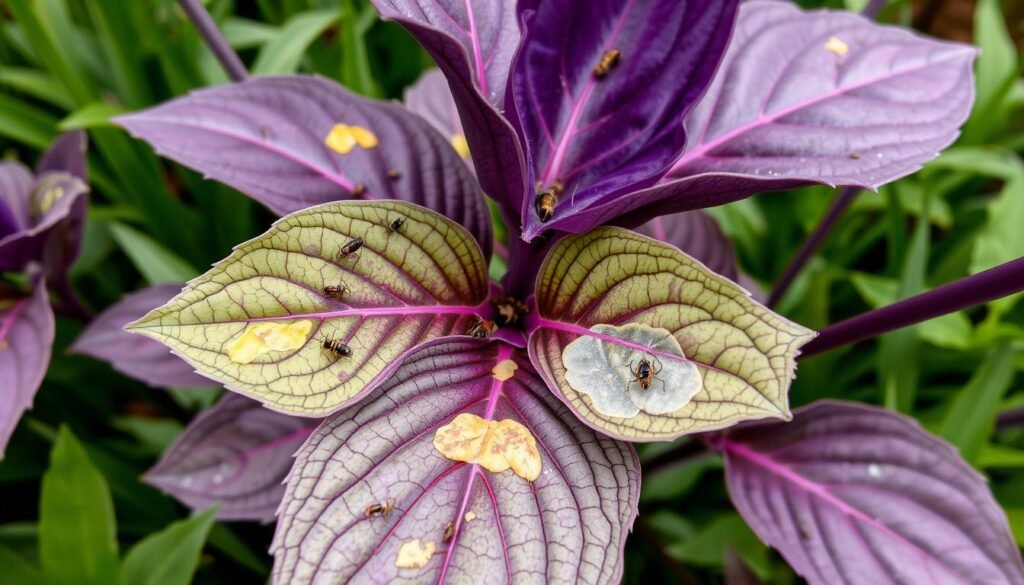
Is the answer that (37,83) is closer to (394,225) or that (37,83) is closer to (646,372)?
(394,225)

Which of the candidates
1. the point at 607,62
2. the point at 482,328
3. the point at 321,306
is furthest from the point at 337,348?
the point at 607,62

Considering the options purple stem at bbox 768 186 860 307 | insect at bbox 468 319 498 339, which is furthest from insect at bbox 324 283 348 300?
purple stem at bbox 768 186 860 307

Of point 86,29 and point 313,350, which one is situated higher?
point 86,29

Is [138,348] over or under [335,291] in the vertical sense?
under

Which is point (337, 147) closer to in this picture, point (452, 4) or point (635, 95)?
point (452, 4)

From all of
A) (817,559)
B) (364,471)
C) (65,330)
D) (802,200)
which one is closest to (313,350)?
(364,471)

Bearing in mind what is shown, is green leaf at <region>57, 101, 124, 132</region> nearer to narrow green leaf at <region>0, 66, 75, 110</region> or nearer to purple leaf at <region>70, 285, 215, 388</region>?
narrow green leaf at <region>0, 66, 75, 110</region>
